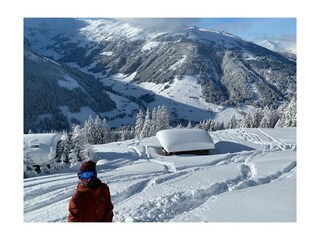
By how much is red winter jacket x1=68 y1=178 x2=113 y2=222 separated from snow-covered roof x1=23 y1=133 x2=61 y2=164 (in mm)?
14344

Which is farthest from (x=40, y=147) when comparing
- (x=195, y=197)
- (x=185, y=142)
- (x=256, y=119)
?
(x=256, y=119)

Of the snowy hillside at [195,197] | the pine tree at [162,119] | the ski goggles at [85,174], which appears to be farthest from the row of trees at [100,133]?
the ski goggles at [85,174]

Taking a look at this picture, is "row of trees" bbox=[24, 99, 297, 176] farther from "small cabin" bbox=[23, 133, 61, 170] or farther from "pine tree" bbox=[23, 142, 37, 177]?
"small cabin" bbox=[23, 133, 61, 170]

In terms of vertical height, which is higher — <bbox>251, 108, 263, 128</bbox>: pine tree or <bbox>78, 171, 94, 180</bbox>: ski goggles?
<bbox>251, 108, 263, 128</bbox>: pine tree

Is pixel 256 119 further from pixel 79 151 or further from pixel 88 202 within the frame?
pixel 88 202

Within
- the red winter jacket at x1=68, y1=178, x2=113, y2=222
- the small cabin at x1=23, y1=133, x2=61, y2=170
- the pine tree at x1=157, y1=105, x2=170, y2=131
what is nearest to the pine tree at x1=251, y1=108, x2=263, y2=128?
the pine tree at x1=157, y1=105, x2=170, y2=131

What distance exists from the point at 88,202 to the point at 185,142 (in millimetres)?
20551

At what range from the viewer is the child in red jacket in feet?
15.4

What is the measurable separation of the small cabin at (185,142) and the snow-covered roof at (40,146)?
7.86 m

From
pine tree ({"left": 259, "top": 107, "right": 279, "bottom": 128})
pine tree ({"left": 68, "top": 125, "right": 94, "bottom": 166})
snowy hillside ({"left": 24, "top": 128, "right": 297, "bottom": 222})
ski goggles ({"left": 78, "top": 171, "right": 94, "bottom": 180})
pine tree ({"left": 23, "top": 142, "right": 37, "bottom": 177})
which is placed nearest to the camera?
ski goggles ({"left": 78, "top": 171, "right": 94, "bottom": 180})

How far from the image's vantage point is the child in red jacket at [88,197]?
4.68 m
